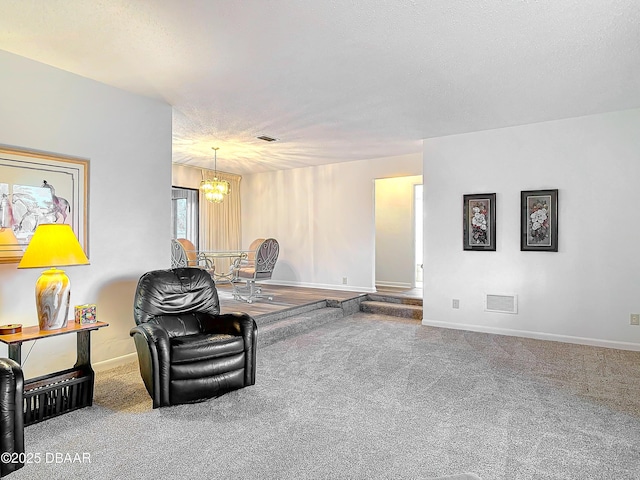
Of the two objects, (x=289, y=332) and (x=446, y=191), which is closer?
(x=289, y=332)

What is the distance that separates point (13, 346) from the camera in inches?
106

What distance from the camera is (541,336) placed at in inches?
198

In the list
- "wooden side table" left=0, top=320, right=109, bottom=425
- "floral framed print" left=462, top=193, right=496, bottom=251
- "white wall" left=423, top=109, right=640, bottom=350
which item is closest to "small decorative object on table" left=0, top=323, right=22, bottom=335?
"wooden side table" left=0, top=320, right=109, bottom=425

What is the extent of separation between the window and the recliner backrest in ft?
14.4

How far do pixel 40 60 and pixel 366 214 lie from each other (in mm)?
5229

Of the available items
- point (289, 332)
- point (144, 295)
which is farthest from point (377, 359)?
point (144, 295)

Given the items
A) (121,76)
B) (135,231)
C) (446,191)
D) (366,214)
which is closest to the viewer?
(121,76)

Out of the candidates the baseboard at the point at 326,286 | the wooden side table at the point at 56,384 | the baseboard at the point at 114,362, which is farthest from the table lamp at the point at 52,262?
the baseboard at the point at 326,286

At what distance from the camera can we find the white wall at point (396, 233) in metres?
8.52

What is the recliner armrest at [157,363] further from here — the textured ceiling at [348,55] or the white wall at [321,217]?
the white wall at [321,217]

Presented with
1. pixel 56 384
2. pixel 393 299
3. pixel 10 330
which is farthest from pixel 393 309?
pixel 10 330

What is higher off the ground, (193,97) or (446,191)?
(193,97)

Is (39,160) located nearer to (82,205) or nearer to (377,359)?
(82,205)

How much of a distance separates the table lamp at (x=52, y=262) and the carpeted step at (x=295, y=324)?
7.44 ft
